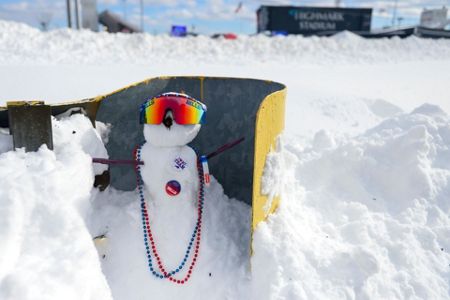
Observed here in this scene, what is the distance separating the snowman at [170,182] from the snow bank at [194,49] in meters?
9.02

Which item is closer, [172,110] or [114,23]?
[172,110]

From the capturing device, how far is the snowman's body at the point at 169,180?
322 cm

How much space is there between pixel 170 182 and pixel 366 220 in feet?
6.19

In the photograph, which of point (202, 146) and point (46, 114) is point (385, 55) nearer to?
point (202, 146)

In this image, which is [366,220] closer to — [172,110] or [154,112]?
[172,110]

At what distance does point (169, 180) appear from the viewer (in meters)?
3.23

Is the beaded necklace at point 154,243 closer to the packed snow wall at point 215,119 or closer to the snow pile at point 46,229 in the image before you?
the snow pile at point 46,229

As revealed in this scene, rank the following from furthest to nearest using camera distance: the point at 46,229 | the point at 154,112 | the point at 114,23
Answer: the point at 114,23
the point at 154,112
the point at 46,229

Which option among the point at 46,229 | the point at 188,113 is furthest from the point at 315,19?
the point at 46,229

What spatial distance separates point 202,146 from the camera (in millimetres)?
4578

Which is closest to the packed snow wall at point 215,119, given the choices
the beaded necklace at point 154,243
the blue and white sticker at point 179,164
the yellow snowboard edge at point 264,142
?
the yellow snowboard edge at point 264,142

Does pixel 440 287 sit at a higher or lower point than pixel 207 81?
lower

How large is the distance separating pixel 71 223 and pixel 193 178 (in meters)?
1.06

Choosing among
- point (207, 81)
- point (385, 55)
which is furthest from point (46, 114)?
point (385, 55)
